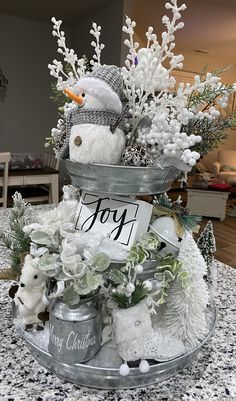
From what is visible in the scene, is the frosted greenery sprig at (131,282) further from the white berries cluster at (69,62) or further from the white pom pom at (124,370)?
the white berries cluster at (69,62)

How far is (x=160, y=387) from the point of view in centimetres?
48

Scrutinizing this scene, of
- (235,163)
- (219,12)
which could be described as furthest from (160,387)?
(235,163)

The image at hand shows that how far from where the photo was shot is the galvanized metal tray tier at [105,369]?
0.47 meters

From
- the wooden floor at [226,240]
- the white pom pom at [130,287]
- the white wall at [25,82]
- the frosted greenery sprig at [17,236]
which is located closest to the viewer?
the white pom pom at [130,287]

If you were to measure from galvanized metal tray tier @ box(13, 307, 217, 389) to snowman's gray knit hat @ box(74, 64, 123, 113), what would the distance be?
386mm

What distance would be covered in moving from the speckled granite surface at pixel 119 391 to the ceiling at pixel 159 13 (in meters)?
3.62

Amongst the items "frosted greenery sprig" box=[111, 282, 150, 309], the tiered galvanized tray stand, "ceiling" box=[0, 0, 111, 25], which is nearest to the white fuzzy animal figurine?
the tiered galvanized tray stand

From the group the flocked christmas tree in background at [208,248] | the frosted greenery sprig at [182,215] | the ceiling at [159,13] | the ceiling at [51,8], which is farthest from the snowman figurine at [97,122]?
the ceiling at [51,8]

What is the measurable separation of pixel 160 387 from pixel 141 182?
31 cm

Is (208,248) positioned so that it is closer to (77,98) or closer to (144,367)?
(144,367)

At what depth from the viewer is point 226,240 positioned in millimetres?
3414

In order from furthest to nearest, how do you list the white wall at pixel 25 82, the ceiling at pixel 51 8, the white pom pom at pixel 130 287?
1. the white wall at pixel 25 82
2. the ceiling at pixel 51 8
3. the white pom pom at pixel 130 287

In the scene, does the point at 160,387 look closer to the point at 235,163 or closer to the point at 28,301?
the point at 28,301

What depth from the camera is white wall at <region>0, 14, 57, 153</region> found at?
171 inches
